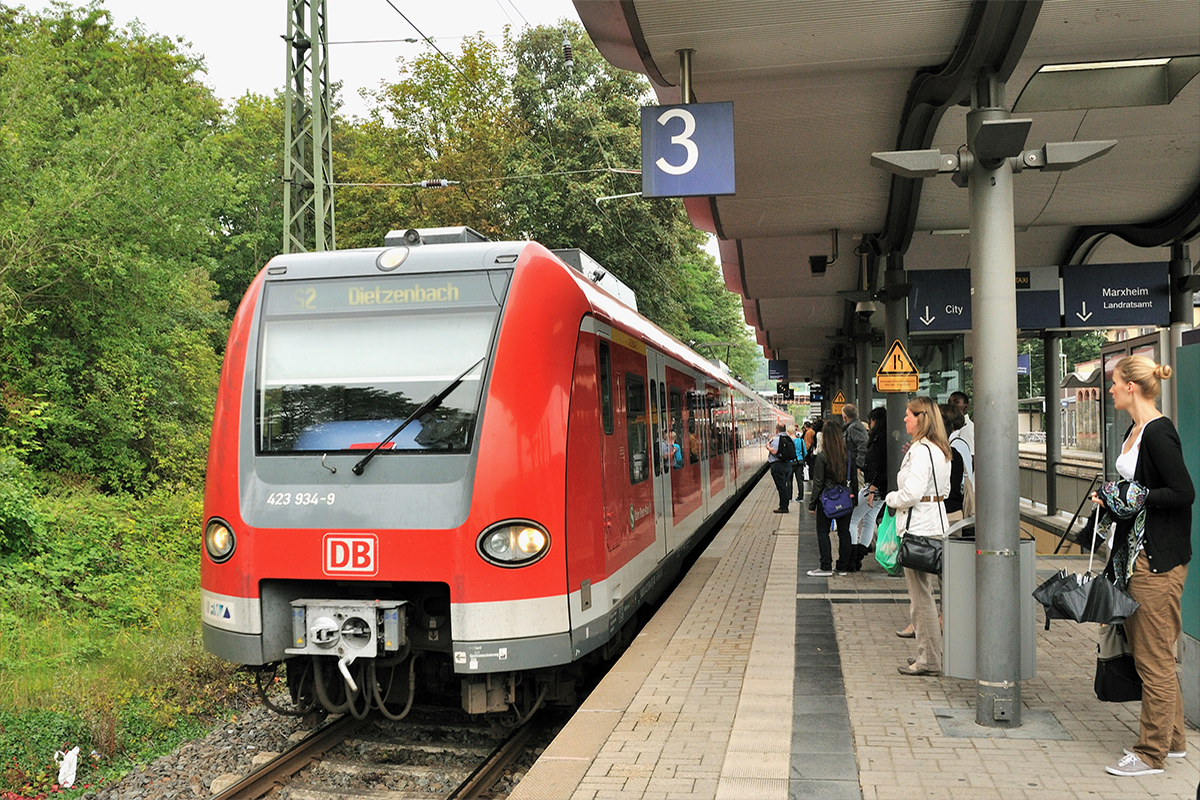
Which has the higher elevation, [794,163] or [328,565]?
[794,163]

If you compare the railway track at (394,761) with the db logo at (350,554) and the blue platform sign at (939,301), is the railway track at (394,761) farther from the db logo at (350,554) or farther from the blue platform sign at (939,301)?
the blue platform sign at (939,301)

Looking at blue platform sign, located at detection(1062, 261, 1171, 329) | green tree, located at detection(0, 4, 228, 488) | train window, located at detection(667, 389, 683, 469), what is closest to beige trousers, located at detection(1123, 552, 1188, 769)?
train window, located at detection(667, 389, 683, 469)

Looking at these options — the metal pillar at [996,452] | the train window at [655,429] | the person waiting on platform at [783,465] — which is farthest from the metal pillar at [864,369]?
the metal pillar at [996,452]

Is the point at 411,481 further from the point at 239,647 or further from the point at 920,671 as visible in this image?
the point at 920,671

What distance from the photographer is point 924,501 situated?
6.60m

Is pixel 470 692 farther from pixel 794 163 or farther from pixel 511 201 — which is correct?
pixel 511 201

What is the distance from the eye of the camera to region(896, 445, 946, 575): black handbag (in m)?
6.34

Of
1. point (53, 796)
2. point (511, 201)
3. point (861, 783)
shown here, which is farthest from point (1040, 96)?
point (511, 201)

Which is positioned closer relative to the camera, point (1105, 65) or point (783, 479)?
point (1105, 65)

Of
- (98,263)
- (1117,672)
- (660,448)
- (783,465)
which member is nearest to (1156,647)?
(1117,672)

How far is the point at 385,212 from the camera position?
93.3 ft

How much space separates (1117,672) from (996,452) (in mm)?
1301

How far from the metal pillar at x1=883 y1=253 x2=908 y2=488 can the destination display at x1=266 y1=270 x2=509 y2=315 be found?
246 inches

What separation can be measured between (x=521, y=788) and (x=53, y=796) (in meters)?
3.19
